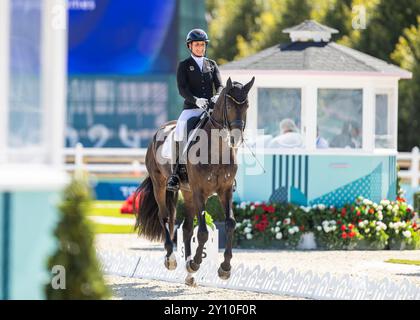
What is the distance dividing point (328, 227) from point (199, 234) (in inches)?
188

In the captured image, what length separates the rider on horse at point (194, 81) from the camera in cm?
1252

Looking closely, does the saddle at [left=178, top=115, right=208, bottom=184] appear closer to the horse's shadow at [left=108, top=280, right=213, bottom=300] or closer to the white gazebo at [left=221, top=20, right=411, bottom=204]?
the horse's shadow at [left=108, top=280, right=213, bottom=300]

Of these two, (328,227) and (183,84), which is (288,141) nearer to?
(328,227)

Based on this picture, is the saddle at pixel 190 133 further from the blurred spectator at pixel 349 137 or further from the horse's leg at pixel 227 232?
the blurred spectator at pixel 349 137

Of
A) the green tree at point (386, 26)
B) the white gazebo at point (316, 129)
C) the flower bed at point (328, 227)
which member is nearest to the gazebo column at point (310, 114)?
the white gazebo at point (316, 129)

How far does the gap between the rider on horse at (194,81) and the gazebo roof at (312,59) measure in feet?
14.6

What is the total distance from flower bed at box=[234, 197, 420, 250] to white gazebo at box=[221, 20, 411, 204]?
33 cm

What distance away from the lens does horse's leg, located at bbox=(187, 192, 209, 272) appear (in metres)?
11.9

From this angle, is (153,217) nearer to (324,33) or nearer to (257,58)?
(257,58)

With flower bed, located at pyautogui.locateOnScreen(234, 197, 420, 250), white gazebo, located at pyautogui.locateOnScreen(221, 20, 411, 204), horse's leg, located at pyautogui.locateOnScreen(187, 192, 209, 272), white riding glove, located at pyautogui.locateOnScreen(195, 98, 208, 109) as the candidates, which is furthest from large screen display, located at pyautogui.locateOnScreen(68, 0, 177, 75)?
horse's leg, located at pyautogui.locateOnScreen(187, 192, 209, 272)
